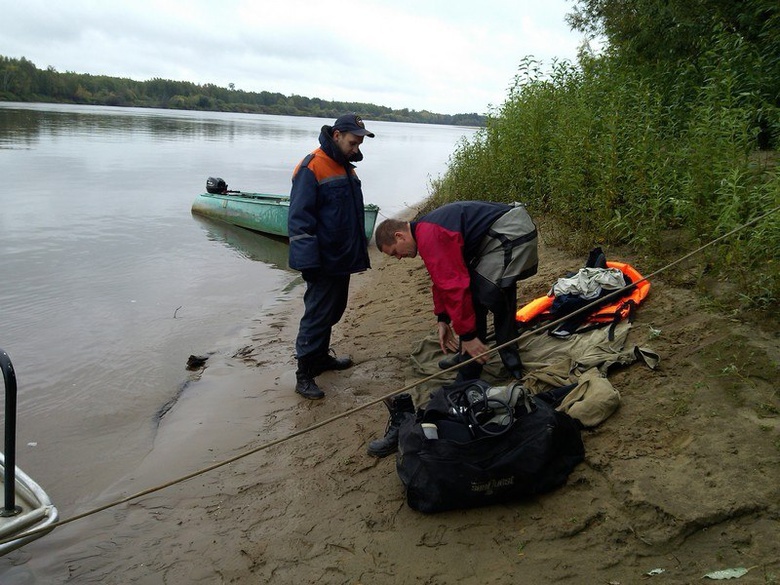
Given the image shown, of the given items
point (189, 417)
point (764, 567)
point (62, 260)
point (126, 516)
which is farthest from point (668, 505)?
point (62, 260)

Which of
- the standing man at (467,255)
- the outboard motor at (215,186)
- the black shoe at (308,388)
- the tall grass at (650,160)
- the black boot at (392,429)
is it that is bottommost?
the black shoe at (308,388)

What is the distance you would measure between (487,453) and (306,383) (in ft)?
8.18

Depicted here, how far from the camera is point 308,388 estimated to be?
5211 mm

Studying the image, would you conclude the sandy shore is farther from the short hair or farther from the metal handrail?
the short hair

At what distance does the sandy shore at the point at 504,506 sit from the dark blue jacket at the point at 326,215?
1251mm

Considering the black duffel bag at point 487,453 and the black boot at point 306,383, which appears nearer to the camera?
the black duffel bag at point 487,453

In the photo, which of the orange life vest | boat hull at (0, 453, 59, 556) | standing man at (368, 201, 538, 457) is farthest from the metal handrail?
the orange life vest

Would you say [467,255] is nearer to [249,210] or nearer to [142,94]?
[249,210]

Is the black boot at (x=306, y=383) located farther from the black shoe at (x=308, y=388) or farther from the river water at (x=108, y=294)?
the river water at (x=108, y=294)

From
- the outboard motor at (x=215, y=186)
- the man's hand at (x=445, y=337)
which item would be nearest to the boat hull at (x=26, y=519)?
the man's hand at (x=445, y=337)

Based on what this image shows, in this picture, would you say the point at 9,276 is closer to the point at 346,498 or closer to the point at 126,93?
the point at 346,498

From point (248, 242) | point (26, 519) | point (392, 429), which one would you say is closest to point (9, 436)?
point (26, 519)

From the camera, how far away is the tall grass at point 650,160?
4.61m

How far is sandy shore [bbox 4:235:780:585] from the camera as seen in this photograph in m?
2.73
